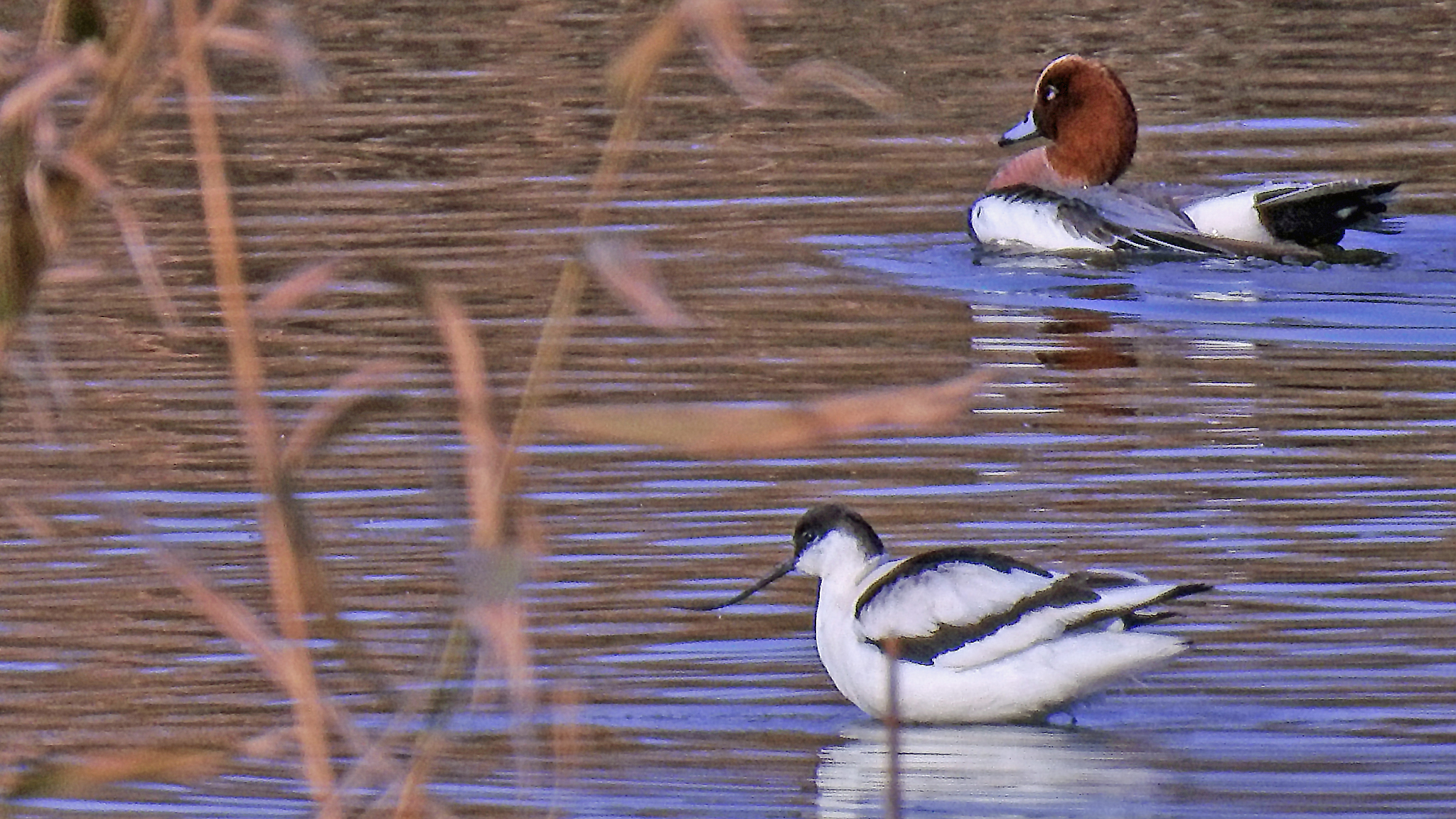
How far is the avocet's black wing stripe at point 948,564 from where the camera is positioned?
561 cm

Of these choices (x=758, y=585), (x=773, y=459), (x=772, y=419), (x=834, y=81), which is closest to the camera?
(x=772, y=419)

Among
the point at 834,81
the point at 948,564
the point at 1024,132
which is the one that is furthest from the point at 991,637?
the point at 1024,132

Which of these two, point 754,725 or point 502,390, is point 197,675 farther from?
point 502,390

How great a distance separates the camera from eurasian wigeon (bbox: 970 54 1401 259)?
10.9m

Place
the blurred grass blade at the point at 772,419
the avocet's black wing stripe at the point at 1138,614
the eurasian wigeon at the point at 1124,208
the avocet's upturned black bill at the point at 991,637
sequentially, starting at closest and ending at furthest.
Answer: the blurred grass blade at the point at 772,419 → the avocet's black wing stripe at the point at 1138,614 → the avocet's upturned black bill at the point at 991,637 → the eurasian wigeon at the point at 1124,208

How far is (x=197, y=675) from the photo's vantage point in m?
6.00

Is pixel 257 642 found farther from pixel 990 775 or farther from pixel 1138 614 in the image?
pixel 1138 614

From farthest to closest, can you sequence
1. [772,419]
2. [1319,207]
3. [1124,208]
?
1. [1124,208]
2. [1319,207]
3. [772,419]

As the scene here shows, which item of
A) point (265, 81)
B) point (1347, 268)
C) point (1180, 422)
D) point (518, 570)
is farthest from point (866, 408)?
point (265, 81)

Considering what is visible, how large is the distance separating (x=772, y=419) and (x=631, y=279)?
0.55 feet

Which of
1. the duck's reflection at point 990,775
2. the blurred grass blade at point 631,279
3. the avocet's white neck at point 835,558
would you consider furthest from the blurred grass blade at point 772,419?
the avocet's white neck at point 835,558

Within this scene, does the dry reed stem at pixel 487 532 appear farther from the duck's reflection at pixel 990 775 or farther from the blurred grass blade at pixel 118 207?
the duck's reflection at pixel 990 775

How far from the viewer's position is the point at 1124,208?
11.3 metres

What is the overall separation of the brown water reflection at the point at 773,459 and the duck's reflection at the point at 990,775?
0.05 feet
